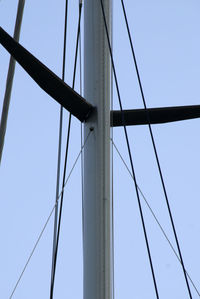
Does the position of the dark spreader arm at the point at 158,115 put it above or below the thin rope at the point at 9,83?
below

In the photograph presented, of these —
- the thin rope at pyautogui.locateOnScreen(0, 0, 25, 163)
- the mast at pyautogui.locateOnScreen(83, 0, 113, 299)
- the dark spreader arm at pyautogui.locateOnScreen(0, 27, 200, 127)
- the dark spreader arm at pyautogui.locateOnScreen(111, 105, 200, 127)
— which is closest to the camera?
the mast at pyautogui.locateOnScreen(83, 0, 113, 299)

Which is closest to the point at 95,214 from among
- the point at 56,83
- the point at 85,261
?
the point at 85,261

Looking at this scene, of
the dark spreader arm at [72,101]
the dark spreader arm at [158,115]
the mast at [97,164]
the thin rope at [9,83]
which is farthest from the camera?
the thin rope at [9,83]

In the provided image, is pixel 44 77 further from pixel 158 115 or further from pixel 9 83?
pixel 9 83

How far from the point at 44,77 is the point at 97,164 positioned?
1031 mm

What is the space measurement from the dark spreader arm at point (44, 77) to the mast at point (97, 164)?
5.6 inches

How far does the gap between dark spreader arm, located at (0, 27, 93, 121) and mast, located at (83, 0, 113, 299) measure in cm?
14

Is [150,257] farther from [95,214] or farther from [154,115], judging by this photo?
[154,115]

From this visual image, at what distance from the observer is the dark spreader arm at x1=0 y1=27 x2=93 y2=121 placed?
5.57m

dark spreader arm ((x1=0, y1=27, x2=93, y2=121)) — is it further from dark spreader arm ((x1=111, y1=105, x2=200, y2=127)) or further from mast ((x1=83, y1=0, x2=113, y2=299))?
dark spreader arm ((x1=111, y1=105, x2=200, y2=127))

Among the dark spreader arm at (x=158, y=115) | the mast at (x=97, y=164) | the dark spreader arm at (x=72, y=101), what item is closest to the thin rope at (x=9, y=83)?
the dark spreader arm at (x=72, y=101)

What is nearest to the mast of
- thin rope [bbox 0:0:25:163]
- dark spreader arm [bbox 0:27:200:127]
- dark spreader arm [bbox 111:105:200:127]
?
dark spreader arm [bbox 0:27:200:127]

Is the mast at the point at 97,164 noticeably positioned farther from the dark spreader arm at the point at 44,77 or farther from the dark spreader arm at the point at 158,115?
the dark spreader arm at the point at 158,115

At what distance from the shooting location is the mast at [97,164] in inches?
192
